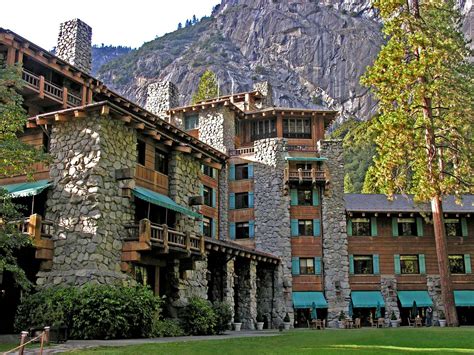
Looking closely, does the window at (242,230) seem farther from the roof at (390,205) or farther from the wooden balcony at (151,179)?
the wooden balcony at (151,179)

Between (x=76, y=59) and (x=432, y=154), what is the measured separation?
2097 centimetres

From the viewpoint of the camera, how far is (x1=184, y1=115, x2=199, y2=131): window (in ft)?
168

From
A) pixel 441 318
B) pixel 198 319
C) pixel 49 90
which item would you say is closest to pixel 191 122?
pixel 49 90

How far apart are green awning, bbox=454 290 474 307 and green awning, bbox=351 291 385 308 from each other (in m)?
5.65

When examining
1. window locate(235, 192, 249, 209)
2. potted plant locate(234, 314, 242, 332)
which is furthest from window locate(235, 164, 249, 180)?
potted plant locate(234, 314, 242, 332)

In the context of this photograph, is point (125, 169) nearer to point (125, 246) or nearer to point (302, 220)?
point (125, 246)

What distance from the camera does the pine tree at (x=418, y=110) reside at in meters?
28.3

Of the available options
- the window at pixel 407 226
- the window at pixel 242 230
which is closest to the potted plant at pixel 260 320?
the window at pixel 242 230

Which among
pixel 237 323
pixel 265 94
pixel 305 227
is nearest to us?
pixel 237 323

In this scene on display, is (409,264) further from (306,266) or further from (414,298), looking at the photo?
(306,266)

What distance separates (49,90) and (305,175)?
23.2m

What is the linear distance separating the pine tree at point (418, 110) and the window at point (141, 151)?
1150cm

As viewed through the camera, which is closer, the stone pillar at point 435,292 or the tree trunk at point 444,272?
the tree trunk at point 444,272

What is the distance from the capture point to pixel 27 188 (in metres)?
22.8
